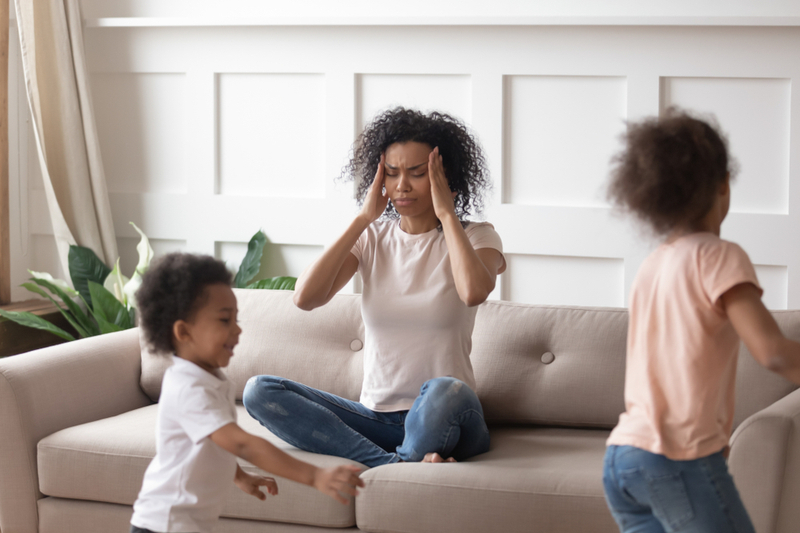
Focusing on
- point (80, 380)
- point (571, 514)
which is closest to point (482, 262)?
point (571, 514)

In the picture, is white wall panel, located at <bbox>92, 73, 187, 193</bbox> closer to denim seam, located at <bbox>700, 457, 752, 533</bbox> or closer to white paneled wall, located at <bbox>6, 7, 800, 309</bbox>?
white paneled wall, located at <bbox>6, 7, 800, 309</bbox>

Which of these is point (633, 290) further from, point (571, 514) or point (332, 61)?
point (332, 61)

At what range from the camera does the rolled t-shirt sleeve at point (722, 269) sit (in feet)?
3.56

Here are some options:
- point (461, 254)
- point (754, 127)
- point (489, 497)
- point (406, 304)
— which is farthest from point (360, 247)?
point (754, 127)

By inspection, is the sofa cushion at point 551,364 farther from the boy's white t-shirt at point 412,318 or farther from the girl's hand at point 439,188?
the girl's hand at point 439,188

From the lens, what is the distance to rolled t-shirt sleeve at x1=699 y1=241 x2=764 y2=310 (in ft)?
3.56

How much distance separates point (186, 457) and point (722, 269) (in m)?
0.86

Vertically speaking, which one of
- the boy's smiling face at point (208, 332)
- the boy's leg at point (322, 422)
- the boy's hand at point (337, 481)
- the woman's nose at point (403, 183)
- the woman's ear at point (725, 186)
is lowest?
the boy's leg at point (322, 422)

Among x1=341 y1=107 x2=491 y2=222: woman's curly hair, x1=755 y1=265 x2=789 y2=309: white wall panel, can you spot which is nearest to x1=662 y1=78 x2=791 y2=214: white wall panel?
x1=755 y1=265 x2=789 y2=309: white wall panel

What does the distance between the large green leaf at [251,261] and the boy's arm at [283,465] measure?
5.79 ft

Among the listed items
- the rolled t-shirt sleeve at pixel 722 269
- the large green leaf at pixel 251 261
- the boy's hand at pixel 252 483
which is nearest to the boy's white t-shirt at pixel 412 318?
the boy's hand at pixel 252 483

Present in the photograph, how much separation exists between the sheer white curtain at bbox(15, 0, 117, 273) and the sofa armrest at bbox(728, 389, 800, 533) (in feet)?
7.95

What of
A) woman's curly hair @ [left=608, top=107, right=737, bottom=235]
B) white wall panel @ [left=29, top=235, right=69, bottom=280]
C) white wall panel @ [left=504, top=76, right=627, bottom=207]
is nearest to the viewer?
woman's curly hair @ [left=608, top=107, right=737, bottom=235]

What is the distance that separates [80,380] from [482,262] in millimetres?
1154
